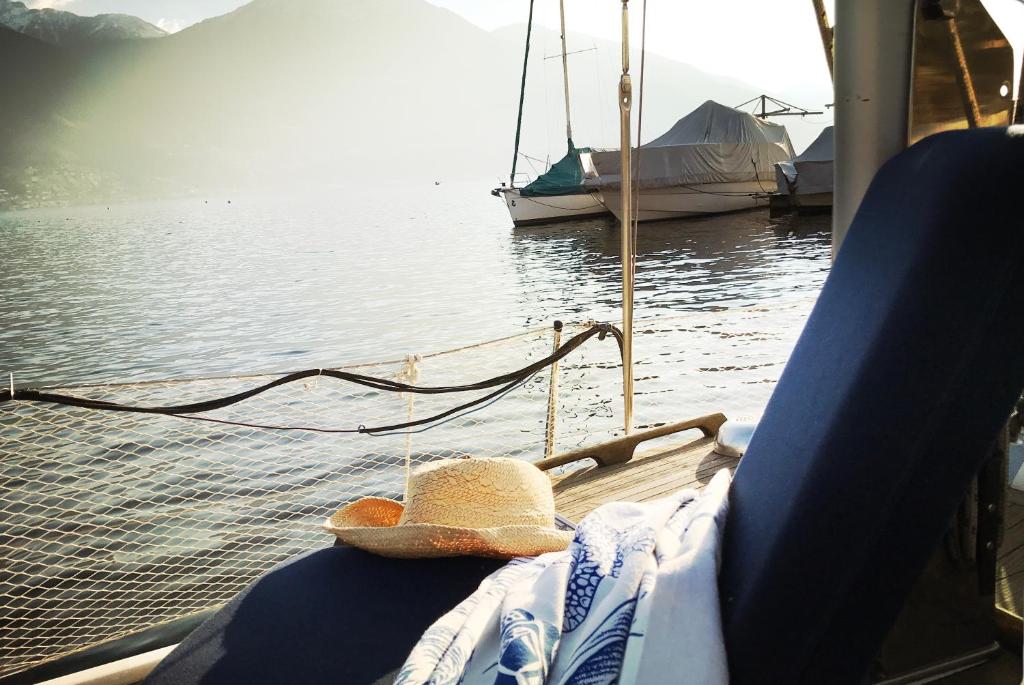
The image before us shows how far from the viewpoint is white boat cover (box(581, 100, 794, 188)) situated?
25.5 metres

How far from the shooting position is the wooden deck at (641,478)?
92.6 inches

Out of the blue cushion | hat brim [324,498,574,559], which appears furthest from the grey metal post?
the blue cushion

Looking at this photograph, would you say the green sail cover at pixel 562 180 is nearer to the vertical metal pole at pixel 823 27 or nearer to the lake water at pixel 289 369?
the lake water at pixel 289 369

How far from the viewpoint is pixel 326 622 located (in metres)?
1.49

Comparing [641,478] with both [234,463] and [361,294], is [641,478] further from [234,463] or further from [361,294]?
[361,294]

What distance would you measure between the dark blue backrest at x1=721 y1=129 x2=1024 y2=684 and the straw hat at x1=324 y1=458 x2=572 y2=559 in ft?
2.29

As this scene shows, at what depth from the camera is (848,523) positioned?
883 millimetres

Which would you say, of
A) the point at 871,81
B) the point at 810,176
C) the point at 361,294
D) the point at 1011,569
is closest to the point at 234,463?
the point at 1011,569

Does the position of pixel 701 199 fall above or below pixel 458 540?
above

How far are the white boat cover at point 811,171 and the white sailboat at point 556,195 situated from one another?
5941 mm

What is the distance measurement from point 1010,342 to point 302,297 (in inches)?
768

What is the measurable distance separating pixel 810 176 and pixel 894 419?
24768mm

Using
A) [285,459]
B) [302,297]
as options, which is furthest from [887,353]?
[302,297]

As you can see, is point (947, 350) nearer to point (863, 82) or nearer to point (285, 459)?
point (863, 82)
